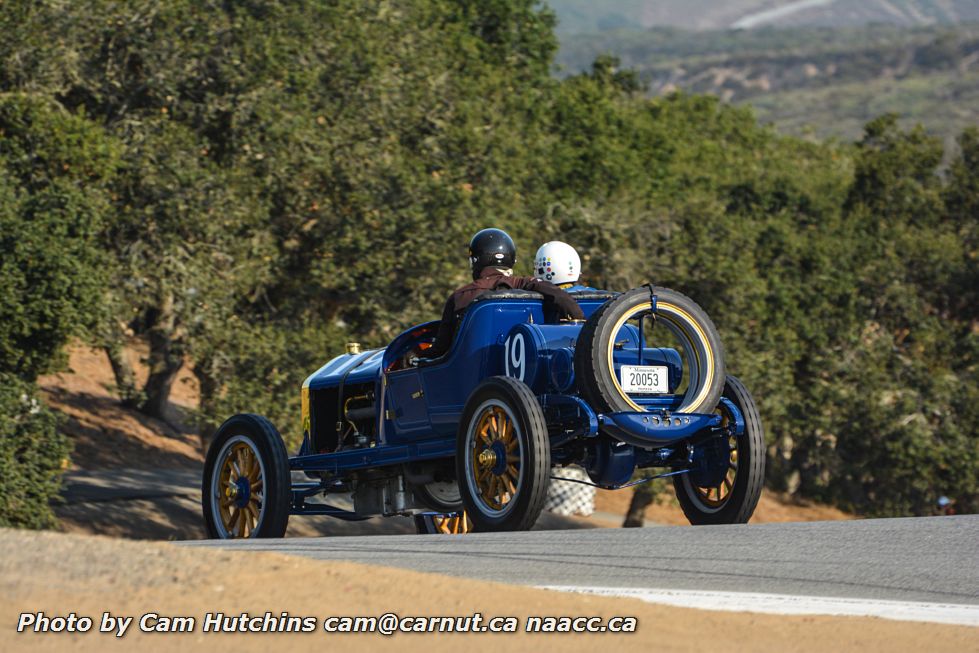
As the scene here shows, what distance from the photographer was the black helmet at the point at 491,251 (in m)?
10.5

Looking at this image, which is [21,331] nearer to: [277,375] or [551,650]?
[277,375]

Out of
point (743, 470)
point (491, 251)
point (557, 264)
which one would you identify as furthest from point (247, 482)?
point (743, 470)

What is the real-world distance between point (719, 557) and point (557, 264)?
11.7ft

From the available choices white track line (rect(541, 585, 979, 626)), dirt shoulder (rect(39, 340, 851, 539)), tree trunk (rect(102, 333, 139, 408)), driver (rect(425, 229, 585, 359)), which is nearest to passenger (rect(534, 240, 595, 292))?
driver (rect(425, 229, 585, 359))

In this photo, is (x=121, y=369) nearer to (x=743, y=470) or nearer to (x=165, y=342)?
(x=165, y=342)

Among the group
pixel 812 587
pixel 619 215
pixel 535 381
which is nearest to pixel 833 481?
pixel 619 215

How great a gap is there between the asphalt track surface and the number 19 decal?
118 cm

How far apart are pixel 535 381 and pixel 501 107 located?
20.0 metres

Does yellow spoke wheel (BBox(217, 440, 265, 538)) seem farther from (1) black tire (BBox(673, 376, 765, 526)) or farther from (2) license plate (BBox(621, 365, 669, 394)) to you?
(1) black tire (BBox(673, 376, 765, 526))

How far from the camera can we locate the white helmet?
10484 mm

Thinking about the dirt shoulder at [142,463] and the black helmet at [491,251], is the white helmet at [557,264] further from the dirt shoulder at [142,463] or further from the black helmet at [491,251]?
the dirt shoulder at [142,463]

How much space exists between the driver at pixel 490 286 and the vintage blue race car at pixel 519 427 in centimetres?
13

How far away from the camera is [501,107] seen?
29078 mm

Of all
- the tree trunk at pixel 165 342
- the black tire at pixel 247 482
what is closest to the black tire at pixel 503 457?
the black tire at pixel 247 482
